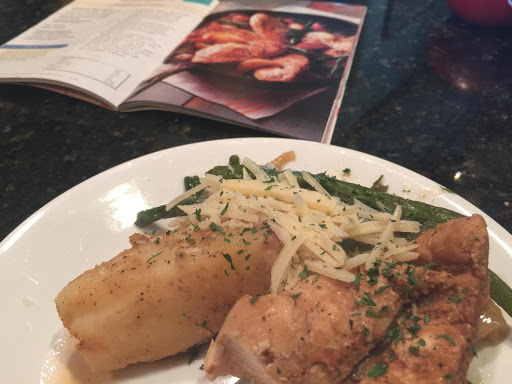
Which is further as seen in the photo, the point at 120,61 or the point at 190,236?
the point at 120,61

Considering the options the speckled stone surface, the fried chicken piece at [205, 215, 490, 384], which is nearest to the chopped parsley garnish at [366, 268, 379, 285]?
the fried chicken piece at [205, 215, 490, 384]

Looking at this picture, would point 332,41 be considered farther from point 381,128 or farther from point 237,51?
point 381,128

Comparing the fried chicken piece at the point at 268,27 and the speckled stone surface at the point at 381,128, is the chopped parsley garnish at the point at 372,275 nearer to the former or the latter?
the speckled stone surface at the point at 381,128

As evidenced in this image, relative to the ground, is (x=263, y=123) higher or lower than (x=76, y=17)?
lower

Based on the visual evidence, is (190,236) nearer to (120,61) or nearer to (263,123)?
(263,123)

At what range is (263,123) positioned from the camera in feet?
9.96

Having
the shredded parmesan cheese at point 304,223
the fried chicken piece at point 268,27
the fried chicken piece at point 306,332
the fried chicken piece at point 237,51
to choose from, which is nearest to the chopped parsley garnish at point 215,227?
the shredded parmesan cheese at point 304,223

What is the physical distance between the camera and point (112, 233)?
2.05 m

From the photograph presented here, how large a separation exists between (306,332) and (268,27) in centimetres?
354

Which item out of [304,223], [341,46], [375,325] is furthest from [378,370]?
[341,46]

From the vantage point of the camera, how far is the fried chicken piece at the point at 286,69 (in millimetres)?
3480

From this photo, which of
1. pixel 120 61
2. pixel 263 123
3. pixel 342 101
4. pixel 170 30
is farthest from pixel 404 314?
pixel 170 30

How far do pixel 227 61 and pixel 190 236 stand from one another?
2.41 metres

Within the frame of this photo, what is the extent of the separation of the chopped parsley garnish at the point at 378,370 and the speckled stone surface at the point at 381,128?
1608 mm
